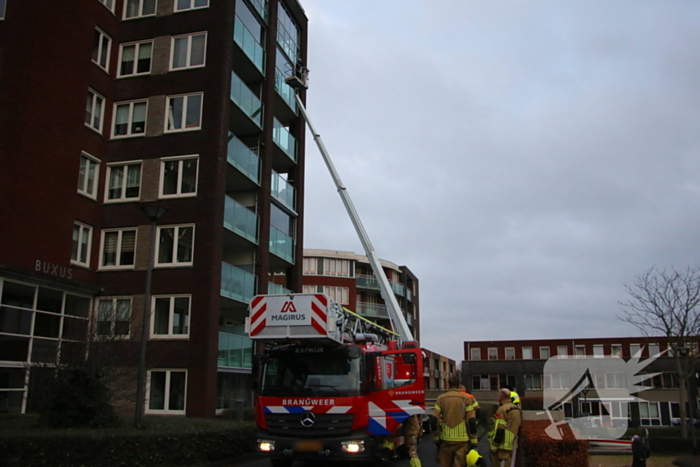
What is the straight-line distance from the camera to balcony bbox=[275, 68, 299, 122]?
28484 mm

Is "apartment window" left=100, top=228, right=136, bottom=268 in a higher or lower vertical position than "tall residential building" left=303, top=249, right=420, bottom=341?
lower

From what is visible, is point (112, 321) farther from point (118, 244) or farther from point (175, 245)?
point (118, 244)

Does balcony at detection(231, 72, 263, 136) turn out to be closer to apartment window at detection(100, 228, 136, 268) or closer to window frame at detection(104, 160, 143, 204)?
window frame at detection(104, 160, 143, 204)

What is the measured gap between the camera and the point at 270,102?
27.1 m

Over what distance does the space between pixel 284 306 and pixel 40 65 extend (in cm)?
1494

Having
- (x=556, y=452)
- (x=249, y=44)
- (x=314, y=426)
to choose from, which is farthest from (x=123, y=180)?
(x=556, y=452)

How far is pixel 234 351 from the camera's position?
22625 mm

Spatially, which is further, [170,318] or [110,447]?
[170,318]

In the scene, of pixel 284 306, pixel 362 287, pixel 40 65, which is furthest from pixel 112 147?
pixel 362 287

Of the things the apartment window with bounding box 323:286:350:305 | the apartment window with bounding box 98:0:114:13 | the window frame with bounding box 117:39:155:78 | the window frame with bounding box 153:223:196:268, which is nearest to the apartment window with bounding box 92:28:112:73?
the window frame with bounding box 117:39:155:78

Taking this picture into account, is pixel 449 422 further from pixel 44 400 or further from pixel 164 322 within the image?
pixel 164 322

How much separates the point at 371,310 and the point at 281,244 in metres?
33.1

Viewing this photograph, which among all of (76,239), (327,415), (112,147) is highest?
(112,147)

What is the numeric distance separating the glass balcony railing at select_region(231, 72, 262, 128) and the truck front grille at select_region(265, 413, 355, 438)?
15716mm
